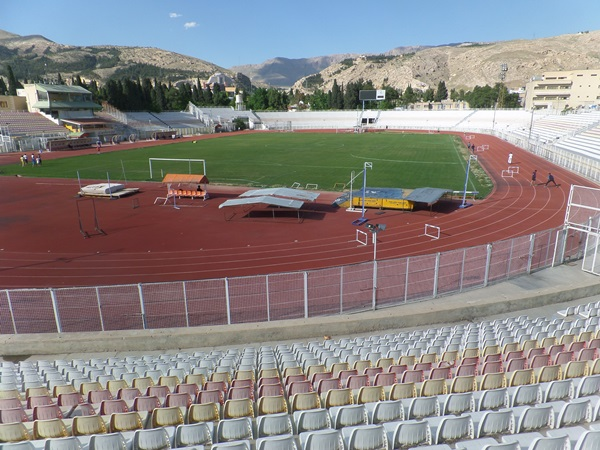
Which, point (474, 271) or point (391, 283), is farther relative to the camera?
point (474, 271)

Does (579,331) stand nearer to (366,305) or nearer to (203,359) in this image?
(366,305)

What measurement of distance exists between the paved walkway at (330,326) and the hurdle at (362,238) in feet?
25.0

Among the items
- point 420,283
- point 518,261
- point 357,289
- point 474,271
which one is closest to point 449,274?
point 474,271

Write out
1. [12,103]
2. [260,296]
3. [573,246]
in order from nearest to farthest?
[260,296], [573,246], [12,103]

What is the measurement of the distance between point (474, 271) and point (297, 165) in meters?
36.3

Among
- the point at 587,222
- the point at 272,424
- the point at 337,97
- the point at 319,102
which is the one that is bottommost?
the point at 587,222

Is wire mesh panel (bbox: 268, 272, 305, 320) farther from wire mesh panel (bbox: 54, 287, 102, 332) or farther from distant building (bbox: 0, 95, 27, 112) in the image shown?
distant building (bbox: 0, 95, 27, 112)

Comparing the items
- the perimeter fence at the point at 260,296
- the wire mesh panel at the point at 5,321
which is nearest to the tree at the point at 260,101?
the perimeter fence at the point at 260,296

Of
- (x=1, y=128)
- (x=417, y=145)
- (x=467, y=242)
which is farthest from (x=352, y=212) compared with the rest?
(x=1, y=128)

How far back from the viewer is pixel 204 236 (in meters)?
24.0

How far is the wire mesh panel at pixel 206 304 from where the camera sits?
47.4ft

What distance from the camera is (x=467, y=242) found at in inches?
874

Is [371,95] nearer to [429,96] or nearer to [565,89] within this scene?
[429,96]

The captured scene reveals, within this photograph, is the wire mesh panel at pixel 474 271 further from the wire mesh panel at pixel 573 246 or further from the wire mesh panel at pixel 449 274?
the wire mesh panel at pixel 573 246
